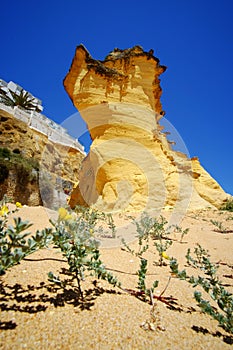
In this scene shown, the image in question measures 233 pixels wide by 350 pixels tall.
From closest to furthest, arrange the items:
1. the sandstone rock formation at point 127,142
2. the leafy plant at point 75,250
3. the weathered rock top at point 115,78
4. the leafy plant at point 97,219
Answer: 1. the leafy plant at point 75,250
2. the leafy plant at point 97,219
3. the sandstone rock formation at point 127,142
4. the weathered rock top at point 115,78

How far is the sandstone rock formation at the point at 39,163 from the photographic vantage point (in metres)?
11.2

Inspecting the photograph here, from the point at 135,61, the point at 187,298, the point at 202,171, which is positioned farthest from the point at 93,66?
the point at 187,298

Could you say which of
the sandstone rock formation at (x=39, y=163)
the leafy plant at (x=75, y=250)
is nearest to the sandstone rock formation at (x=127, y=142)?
the sandstone rock formation at (x=39, y=163)

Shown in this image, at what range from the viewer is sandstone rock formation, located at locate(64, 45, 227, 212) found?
768cm

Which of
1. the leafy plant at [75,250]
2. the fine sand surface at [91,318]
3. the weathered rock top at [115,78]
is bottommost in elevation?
the fine sand surface at [91,318]

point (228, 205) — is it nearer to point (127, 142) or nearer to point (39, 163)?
point (127, 142)

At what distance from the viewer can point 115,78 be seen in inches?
390

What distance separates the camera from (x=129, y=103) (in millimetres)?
9648

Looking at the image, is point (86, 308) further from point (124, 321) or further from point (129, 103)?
point (129, 103)

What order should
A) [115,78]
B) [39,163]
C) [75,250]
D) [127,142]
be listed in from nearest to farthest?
[75,250], [127,142], [115,78], [39,163]

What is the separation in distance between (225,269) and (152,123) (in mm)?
8437

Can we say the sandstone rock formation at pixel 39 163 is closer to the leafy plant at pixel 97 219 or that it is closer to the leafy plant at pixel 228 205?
the leafy plant at pixel 97 219

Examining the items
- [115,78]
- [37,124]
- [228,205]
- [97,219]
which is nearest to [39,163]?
[37,124]

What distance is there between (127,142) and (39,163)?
942cm
